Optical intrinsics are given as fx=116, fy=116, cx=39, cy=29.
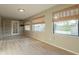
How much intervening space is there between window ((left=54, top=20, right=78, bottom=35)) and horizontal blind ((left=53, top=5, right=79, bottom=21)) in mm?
178

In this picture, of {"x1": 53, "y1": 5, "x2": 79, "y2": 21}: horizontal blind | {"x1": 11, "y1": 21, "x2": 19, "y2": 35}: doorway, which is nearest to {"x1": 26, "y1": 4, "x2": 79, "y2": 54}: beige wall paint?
{"x1": 53, "y1": 5, "x2": 79, "y2": 21}: horizontal blind

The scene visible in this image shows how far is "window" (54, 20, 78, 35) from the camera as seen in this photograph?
15.3ft

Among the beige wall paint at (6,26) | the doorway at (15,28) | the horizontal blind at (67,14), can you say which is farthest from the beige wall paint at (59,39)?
the doorway at (15,28)

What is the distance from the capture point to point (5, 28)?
13.0 m

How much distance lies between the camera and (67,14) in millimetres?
5098

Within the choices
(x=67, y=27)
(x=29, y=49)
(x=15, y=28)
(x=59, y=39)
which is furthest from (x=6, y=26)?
(x=67, y=27)

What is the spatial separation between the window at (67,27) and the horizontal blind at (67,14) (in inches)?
7.0

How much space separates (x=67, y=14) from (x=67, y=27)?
0.58m

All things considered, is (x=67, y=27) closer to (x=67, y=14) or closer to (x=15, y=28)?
(x=67, y=14)

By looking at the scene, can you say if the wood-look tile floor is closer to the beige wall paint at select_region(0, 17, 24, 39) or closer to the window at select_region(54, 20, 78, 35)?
the window at select_region(54, 20, 78, 35)

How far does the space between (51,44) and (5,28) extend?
7897 millimetres
